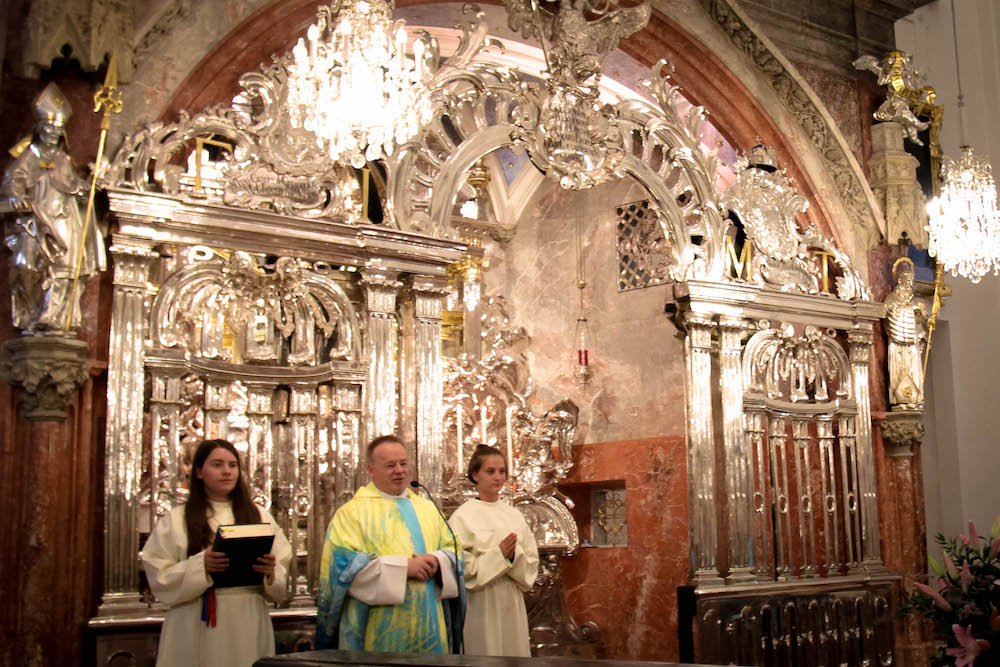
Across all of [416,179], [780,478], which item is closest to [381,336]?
[416,179]

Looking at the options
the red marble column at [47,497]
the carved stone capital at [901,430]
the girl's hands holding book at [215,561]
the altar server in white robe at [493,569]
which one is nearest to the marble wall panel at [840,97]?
the carved stone capital at [901,430]

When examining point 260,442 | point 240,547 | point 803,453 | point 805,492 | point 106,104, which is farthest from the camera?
point 803,453

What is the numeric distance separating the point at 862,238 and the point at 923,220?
56cm

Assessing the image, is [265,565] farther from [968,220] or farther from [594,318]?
[968,220]

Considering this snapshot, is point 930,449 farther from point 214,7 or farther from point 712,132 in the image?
point 214,7

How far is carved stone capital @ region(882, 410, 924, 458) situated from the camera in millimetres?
9984

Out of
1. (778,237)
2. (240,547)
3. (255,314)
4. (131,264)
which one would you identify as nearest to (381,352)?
(255,314)

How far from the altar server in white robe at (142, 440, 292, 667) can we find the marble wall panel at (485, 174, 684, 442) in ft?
15.0

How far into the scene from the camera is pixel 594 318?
34.5ft

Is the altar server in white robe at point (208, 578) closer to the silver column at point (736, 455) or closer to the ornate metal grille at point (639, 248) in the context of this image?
the silver column at point (736, 455)

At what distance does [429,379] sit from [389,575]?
6.95ft

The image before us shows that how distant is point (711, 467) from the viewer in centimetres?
895

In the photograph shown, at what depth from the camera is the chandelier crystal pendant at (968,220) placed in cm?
937

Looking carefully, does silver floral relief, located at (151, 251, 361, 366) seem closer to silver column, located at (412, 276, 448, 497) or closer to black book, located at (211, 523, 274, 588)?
silver column, located at (412, 276, 448, 497)
